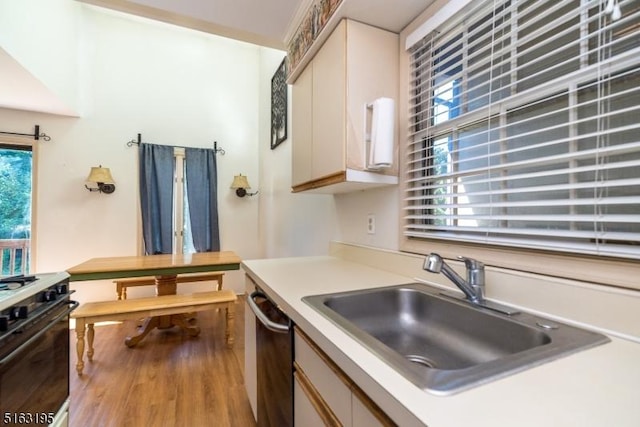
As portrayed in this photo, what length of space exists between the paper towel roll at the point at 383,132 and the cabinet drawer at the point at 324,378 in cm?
78

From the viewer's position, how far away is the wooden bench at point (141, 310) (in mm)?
2219

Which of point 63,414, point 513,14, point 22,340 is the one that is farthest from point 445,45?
point 63,414

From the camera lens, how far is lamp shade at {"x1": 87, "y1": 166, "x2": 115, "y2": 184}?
11.2 ft

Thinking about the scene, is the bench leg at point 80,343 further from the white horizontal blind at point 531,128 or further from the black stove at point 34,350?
the white horizontal blind at point 531,128

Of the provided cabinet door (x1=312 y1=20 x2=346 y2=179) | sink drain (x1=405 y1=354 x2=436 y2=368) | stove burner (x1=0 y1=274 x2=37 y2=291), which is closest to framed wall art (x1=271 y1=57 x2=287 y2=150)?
cabinet door (x1=312 y1=20 x2=346 y2=179)

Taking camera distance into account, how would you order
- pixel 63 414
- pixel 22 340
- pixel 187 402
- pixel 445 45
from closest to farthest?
1. pixel 22 340
2. pixel 445 45
3. pixel 63 414
4. pixel 187 402

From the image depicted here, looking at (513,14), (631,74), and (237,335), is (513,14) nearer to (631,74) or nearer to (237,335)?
(631,74)

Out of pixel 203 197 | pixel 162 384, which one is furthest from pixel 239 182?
pixel 162 384

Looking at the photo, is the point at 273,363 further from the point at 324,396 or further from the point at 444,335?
the point at 444,335

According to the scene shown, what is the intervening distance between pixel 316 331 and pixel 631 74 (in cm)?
99

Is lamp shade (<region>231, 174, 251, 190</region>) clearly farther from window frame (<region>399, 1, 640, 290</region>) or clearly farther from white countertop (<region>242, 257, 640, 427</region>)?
white countertop (<region>242, 257, 640, 427</region>)

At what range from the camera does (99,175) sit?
11.3ft

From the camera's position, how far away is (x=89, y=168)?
3.57m

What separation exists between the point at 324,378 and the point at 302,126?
147 centimetres
